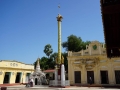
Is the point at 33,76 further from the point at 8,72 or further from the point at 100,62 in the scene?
the point at 100,62

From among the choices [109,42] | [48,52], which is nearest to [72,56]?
[109,42]

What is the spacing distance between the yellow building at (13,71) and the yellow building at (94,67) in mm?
13632

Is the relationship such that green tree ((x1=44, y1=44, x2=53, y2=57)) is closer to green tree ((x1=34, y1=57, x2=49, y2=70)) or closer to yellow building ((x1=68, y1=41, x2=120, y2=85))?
green tree ((x1=34, y1=57, x2=49, y2=70))

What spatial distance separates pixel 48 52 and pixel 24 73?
16.4 metres

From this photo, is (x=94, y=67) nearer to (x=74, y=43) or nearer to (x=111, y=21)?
(x=74, y=43)

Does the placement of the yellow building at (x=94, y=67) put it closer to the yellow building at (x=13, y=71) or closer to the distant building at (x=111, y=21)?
the yellow building at (x=13, y=71)

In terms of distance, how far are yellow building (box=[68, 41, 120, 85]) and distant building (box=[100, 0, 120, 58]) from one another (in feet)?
57.2

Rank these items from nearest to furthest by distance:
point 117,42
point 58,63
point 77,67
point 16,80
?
1. point 117,42
2. point 58,63
3. point 77,67
4. point 16,80

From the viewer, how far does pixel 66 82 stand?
72.9 ft

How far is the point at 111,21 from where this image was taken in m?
5.73

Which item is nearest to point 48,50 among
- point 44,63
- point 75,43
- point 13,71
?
point 44,63

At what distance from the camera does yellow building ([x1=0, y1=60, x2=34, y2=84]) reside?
29.2 meters

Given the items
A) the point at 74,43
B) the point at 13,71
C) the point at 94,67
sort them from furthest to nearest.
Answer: the point at 74,43
the point at 13,71
the point at 94,67

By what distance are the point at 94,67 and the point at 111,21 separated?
68.0 ft
